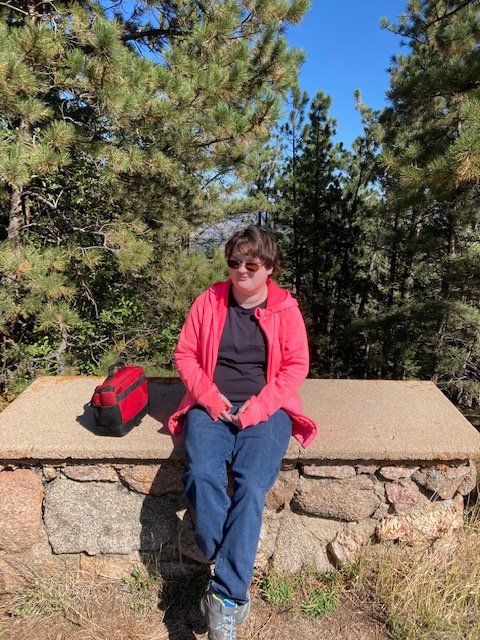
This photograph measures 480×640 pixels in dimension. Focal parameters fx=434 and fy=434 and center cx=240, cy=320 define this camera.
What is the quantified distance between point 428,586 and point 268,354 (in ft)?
3.79

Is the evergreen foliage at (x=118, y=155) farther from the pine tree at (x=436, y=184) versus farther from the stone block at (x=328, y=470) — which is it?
the stone block at (x=328, y=470)

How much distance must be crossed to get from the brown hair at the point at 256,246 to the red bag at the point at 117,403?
0.74 meters

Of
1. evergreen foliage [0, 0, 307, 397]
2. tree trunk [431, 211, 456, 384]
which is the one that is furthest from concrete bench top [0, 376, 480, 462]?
tree trunk [431, 211, 456, 384]

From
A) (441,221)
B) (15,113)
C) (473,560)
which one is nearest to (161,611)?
(473,560)

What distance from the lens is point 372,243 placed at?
8.23m

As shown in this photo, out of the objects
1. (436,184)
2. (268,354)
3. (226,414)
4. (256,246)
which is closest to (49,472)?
(226,414)

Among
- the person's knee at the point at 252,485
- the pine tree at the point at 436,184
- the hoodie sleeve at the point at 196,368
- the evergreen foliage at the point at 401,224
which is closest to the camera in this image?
the person's knee at the point at 252,485

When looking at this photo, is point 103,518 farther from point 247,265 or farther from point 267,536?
point 247,265

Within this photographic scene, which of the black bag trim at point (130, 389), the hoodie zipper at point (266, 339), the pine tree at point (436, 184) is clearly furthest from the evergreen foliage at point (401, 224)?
the black bag trim at point (130, 389)

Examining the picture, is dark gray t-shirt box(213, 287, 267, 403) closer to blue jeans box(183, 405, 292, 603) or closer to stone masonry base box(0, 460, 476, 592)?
blue jeans box(183, 405, 292, 603)

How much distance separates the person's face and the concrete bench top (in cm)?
72

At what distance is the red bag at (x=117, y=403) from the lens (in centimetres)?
186

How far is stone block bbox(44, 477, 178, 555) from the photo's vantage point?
6.31 feet

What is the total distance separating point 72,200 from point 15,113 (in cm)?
180
